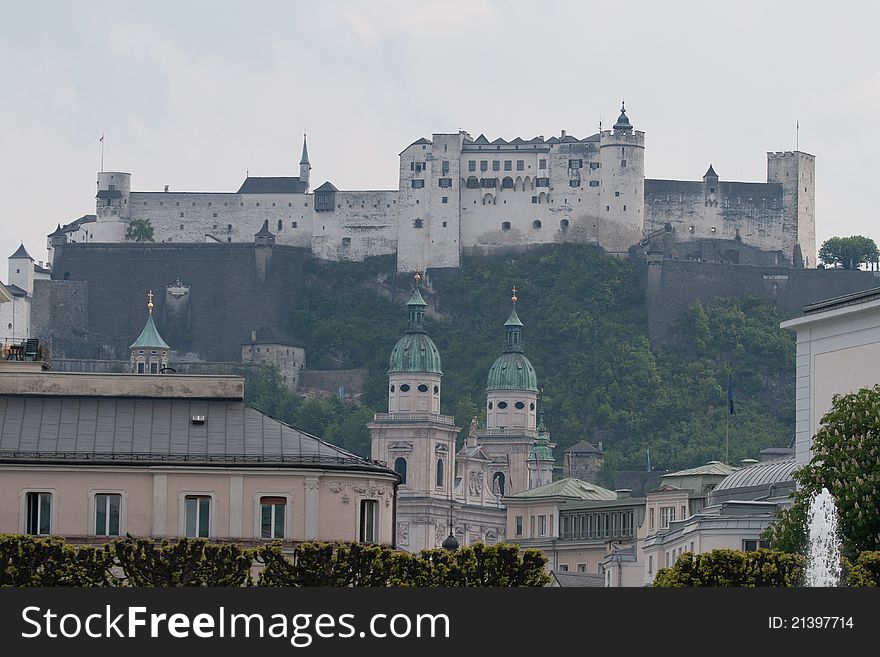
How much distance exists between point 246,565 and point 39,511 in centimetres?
964

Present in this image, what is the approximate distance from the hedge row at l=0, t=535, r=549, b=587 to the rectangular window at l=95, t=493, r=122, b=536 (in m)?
6.36

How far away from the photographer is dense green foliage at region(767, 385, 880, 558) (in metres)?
53.1

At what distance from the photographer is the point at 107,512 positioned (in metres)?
57.7

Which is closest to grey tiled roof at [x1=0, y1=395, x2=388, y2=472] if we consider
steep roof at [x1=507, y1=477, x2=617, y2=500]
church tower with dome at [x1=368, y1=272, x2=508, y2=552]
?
steep roof at [x1=507, y1=477, x2=617, y2=500]

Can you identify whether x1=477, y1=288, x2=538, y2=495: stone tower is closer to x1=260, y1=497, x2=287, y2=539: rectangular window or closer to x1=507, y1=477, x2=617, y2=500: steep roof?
x1=507, y1=477, x2=617, y2=500: steep roof

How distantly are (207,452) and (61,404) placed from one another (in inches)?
157

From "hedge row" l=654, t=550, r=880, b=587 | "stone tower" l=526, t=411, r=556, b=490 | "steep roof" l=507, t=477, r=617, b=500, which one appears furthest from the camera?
"stone tower" l=526, t=411, r=556, b=490

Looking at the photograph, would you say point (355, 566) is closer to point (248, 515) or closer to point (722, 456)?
point (248, 515)

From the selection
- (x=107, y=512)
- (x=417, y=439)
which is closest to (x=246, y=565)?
(x=107, y=512)

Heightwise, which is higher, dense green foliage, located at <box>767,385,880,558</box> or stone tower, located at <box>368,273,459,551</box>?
stone tower, located at <box>368,273,459,551</box>

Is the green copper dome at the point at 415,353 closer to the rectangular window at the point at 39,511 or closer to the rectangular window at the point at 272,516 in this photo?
the rectangular window at the point at 272,516

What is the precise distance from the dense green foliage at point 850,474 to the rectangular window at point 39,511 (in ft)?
50.5

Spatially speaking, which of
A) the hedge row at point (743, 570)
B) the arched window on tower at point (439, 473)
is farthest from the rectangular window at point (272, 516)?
the arched window on tower at point (439, 473)

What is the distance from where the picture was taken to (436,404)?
625ft
